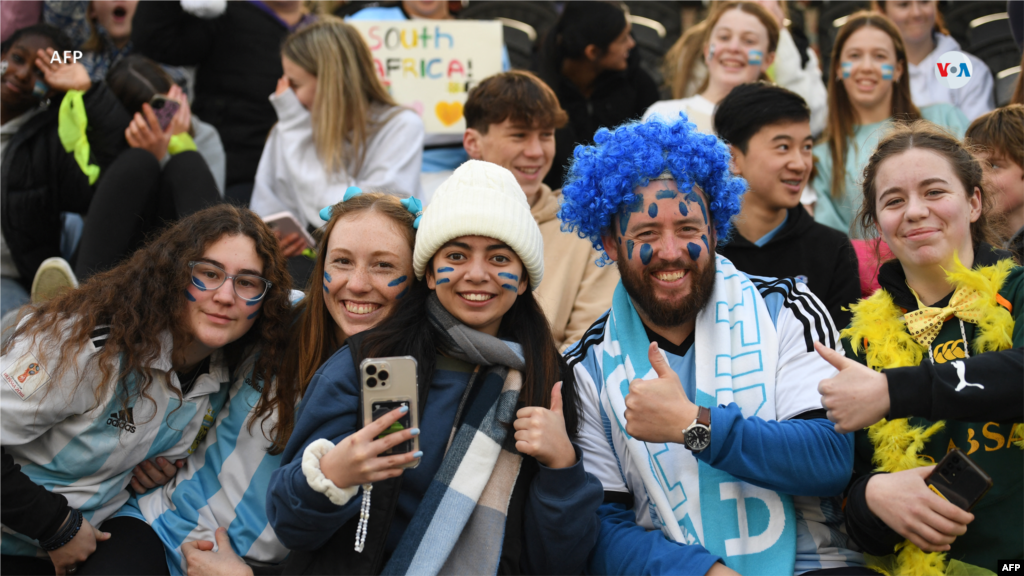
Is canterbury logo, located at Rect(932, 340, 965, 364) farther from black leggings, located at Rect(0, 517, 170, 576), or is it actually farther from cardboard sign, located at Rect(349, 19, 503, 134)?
cardboard sign, located at Rect(349, 19, 503, 134)

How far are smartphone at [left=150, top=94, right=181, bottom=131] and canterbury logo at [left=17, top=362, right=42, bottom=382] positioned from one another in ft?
7.44

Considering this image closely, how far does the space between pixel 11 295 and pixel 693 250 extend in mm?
3542

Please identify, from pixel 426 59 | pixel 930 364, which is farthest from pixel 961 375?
pixel 426 59

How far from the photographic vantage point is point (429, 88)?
18.3 feet

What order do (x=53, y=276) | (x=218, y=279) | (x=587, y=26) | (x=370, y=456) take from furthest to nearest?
(x=587, y=26) → (x=53, y=276) → (x=218, y=279) → (x=370, y=456)

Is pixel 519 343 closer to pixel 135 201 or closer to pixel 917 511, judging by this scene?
pixel 917 511

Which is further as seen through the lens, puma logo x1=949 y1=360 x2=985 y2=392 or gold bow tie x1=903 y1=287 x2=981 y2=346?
gold bow tie x1=903 y1=287 x2=981 y2=346

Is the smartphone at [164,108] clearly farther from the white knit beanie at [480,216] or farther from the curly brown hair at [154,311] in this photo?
the white knit beanie at [480,216]

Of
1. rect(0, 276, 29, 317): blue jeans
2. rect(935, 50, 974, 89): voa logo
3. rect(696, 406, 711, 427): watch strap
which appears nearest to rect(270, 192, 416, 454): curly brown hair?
rect(696, 406, 711, 427): watch strap

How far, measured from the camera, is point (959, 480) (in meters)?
2.29

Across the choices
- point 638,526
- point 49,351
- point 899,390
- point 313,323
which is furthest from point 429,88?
point 899,390

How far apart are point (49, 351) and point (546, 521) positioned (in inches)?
67.3

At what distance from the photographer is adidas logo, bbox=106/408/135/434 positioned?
9.48 feet

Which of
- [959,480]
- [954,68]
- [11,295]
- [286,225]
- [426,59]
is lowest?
[11,295]
